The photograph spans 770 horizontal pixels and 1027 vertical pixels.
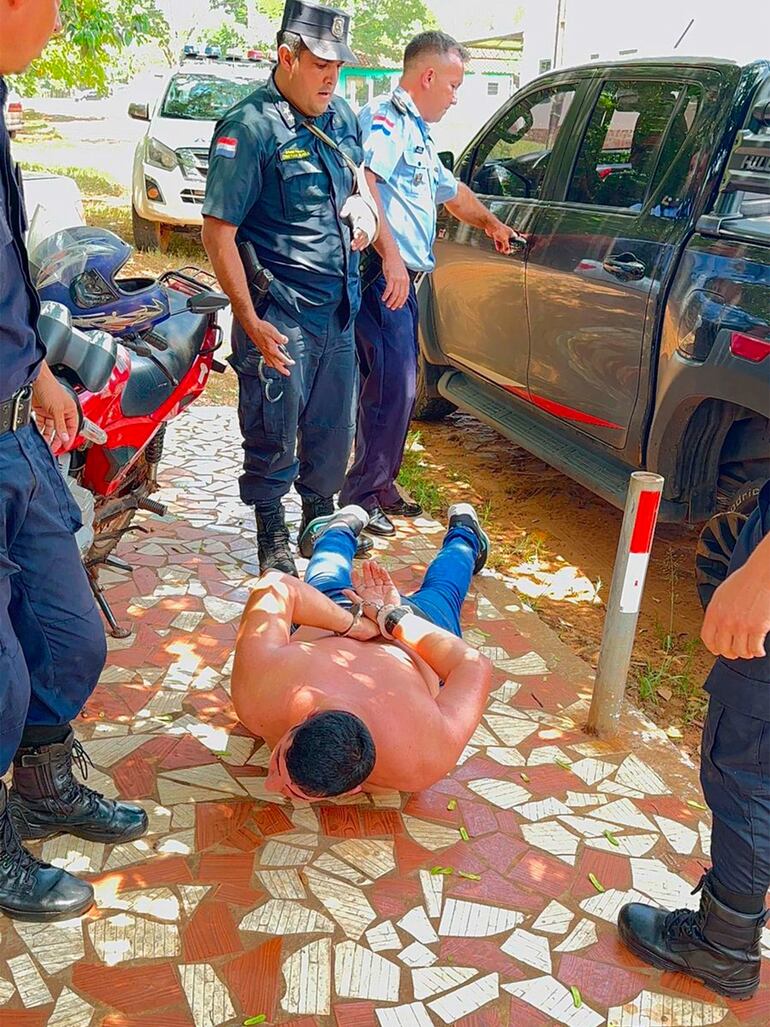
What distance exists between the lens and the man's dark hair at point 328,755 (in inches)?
88.4

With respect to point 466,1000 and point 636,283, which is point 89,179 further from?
point 466,1000

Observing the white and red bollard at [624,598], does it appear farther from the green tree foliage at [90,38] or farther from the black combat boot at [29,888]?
the green tree foliage at [90,38]

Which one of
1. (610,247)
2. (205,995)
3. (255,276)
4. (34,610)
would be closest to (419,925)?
(205,995)

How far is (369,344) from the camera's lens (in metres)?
4.50

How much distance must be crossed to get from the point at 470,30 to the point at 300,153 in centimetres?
5940

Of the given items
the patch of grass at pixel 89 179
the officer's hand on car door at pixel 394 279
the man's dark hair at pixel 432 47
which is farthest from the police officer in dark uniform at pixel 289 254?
the patch of grass at pixel 89 179

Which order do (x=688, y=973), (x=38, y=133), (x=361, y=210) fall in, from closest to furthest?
(x=688, y=973) < (x=361, y=210) < (x=38, y=133)

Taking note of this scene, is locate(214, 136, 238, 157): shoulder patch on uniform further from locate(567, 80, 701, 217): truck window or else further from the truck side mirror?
the truck side mirror

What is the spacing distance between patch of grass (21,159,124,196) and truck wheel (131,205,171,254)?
170 inches

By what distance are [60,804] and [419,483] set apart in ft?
10.6

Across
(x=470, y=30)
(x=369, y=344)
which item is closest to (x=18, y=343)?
(x=369, y=344)

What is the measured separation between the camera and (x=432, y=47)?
14.1ft

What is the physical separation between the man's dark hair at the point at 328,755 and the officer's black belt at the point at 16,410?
3.05ft

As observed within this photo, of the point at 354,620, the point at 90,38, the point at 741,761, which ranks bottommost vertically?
the point at 354,620
